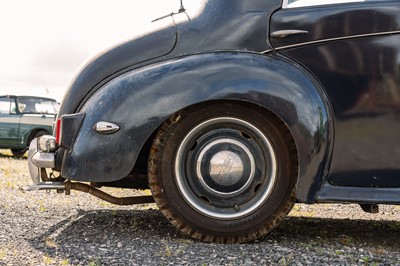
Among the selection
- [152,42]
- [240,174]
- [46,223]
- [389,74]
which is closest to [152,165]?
[240,174]

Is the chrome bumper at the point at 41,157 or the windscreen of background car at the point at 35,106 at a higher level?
the chrome bumper at the point at 41,157

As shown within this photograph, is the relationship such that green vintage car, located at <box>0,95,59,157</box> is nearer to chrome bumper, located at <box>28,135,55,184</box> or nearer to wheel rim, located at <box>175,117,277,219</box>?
chrome bumper, located at <box>28,135,55,184</box>

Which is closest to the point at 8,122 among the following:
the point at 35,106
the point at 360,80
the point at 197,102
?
the point at 35,106

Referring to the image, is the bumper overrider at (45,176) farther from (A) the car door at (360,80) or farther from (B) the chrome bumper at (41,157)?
(A) the car door at (360,80)

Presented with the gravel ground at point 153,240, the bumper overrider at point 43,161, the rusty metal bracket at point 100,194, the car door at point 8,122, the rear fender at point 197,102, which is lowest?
the car door at point 8,122

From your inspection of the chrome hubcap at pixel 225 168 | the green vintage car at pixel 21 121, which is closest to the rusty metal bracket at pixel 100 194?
the chrome hubcap at pixel 225 168

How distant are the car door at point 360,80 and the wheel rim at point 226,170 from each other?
419 mm

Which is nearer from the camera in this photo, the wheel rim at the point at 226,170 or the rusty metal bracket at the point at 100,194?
the wheel rim at the point at 226,170

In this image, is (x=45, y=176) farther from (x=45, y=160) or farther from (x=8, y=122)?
(x=8, y=122)

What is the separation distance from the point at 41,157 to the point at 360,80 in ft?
6.60

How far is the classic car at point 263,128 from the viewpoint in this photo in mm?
2990

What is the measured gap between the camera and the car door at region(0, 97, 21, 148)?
43.5 ft

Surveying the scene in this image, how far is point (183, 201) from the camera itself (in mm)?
3033

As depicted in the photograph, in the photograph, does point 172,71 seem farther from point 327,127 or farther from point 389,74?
point 389,74
